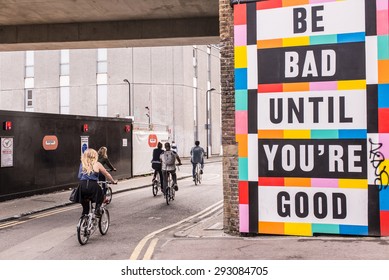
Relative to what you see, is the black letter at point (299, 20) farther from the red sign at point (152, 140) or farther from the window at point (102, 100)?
the window at point (102, 100)

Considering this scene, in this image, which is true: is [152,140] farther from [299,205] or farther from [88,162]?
[299,205]

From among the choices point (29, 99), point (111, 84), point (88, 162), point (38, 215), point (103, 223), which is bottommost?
point (38, 215)

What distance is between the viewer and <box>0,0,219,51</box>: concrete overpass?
1511cm

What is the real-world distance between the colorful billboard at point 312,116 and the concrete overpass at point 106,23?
7129 millimetres

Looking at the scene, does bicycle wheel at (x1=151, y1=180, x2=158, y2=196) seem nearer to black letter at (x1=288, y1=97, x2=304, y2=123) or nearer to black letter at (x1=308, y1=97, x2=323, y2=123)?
black letter at (x1=288, y1=97, x2=304, y2=123)

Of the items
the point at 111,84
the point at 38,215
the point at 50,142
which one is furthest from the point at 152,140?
the point at 111,84

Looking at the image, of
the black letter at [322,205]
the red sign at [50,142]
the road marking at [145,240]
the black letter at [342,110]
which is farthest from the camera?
the red sign at [50,142]

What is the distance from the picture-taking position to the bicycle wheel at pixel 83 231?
840cm

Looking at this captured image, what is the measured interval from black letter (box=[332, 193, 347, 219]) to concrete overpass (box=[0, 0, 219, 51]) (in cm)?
913

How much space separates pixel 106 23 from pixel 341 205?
1273 cm

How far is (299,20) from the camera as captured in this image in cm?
822

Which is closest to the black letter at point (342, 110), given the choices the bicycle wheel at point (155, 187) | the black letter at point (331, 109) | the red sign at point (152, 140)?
the black letter at point (331, 109)
